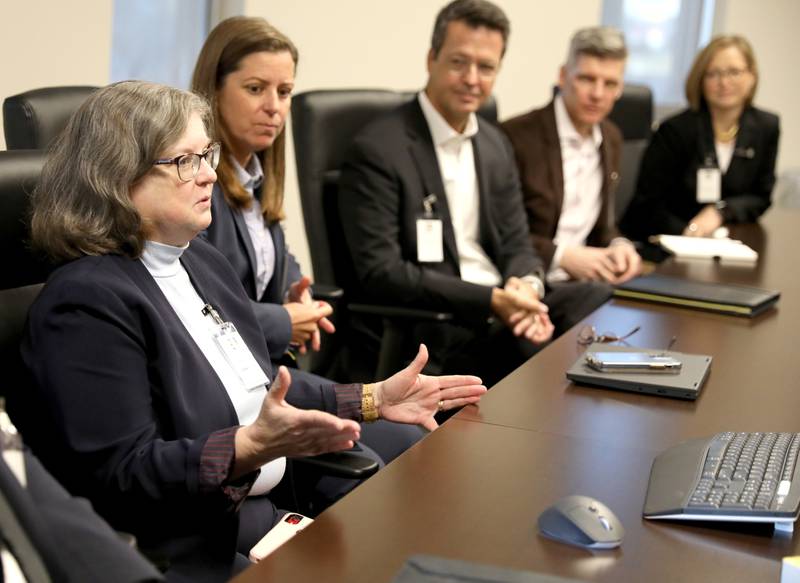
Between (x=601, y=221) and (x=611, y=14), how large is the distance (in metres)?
2.87

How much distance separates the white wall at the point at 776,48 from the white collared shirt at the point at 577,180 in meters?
2.92

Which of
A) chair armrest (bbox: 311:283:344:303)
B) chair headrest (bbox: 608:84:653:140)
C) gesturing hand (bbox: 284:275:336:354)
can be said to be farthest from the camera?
chair headrest (bbox: 608:84:653:140)

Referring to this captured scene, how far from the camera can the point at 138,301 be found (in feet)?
5.94

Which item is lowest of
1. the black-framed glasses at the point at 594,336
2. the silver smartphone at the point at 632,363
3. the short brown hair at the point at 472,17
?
the black-framed glasses at the point at 594,336

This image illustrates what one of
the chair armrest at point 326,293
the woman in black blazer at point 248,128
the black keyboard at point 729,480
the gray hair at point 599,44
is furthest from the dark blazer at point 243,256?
the gray hair at point 599,44

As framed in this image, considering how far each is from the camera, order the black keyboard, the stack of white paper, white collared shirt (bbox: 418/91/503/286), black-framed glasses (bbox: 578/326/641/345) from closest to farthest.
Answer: the black keyboard → black-framed glasses (bbox: 578/326/641/345) → white collared shirt (bbox: 418/91/503/286) → the stack of white paper

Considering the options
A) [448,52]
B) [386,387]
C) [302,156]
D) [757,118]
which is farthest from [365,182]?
[757,118]

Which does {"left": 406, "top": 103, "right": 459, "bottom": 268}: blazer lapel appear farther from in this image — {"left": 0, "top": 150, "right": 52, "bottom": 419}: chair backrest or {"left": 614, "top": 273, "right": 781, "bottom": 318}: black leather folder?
{"left": 0, "top": 150, "right": 52, "bottom": 419}: chair backrest

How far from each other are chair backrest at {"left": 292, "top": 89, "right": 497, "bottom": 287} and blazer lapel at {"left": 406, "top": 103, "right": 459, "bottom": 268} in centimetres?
17

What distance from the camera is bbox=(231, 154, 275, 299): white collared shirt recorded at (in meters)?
2.77

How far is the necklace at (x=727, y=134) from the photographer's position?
4.91m

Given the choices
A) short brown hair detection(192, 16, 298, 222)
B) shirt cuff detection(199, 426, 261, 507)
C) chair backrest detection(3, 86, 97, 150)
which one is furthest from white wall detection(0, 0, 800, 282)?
shirt cuff detection(199, 426, 261, 507)

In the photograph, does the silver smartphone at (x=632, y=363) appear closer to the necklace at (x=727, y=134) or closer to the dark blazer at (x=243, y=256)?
the dark blazer at (x=243, y=256)

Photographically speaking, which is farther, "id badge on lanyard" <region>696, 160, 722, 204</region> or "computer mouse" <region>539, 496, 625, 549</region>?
"id badge on lanyard" <region>696, 160, 722, 204</region>
